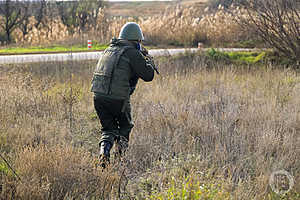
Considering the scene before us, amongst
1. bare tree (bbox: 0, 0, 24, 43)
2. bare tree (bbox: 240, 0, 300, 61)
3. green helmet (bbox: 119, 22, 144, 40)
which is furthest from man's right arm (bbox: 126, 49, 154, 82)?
bare tree (bbox: 0, 0, 24, 43)

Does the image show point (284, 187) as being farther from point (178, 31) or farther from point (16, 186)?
point (178, 31)

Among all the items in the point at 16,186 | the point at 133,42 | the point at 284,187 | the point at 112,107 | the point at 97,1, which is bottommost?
the point at 284,187

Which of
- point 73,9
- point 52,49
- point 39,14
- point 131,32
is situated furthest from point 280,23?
point 73,9

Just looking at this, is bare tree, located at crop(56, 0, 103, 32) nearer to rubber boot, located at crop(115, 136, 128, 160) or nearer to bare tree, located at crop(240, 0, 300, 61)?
bare tree, located at crop(240, 0, 300, 61)

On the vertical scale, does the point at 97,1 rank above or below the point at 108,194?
above

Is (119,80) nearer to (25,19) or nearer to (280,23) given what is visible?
(280,23)

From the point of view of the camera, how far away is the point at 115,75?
3.79m

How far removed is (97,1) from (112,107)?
819 inches

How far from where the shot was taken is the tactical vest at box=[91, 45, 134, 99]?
3.79 m

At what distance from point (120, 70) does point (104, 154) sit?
952mm

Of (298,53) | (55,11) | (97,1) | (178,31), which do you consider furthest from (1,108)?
(97,1)

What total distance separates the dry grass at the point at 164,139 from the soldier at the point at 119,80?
30 cm

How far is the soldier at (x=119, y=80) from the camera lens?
3805 mm

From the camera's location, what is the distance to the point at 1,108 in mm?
5527
